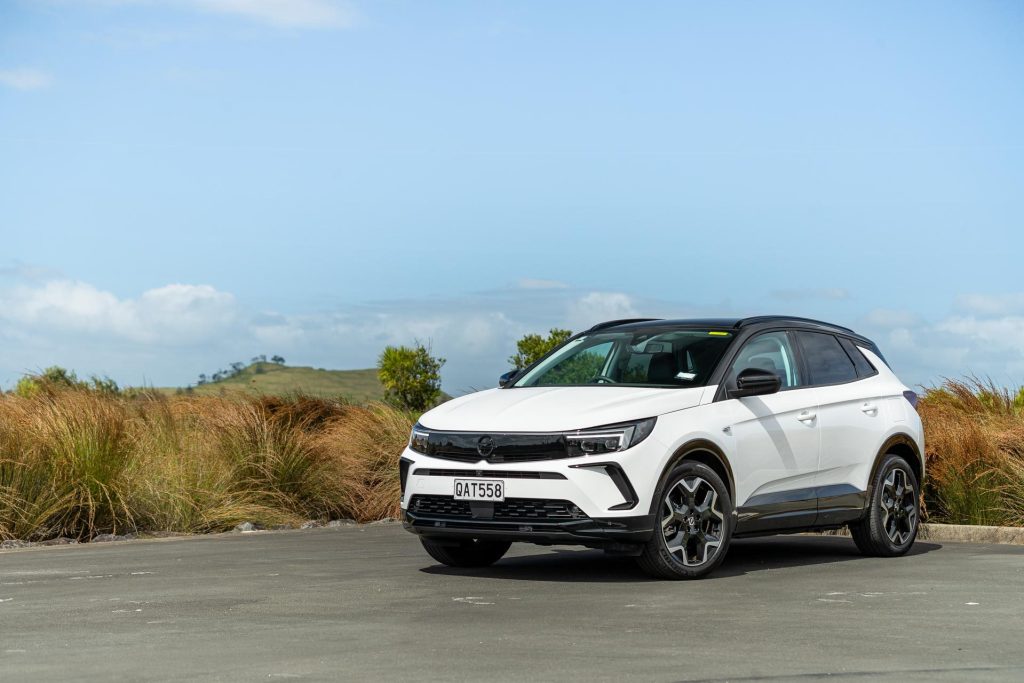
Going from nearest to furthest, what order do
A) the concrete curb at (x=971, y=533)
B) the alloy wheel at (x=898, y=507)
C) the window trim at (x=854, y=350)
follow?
the alloy wheel at (x=898, y=507) < the window trim at (x=854, y=350) < the concrete curb at (x=971, y=533)

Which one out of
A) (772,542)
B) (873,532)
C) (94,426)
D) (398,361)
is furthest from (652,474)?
(398,361)

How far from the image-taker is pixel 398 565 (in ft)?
39.7

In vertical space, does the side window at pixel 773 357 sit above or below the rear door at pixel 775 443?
above

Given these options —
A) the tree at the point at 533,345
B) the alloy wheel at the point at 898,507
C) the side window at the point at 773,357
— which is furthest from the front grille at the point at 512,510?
the tree at the point at 533,345

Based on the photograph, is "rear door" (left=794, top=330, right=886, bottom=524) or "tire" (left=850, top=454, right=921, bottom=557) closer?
"rear door" (left=794, top=330, right=886, bottom=524)

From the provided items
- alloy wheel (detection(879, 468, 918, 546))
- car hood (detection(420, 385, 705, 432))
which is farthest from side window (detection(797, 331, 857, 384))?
car hood (detection(420, 385, 705, 432))

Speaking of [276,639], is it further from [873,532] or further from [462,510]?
[873,532]

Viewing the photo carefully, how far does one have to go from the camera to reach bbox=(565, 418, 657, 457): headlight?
33.6ft

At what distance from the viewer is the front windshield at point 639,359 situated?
449 inches

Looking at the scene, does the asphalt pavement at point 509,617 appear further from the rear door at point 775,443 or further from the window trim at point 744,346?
the window trim at point 744,346

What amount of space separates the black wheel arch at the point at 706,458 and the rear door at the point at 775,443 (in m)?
0.07

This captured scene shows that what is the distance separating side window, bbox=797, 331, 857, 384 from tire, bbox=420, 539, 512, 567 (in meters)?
2.90

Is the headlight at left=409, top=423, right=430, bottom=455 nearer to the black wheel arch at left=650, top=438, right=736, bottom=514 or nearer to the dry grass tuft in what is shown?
the black wheel arch at left=650, top=438, right=736, bottom=514

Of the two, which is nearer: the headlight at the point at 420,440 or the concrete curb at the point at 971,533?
the headlight at the point at 420,440
